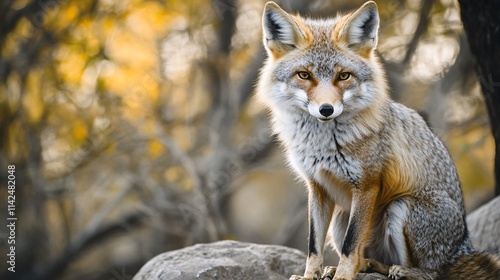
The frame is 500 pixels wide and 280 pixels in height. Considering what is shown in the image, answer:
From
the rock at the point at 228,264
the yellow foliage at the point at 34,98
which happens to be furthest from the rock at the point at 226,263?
the yellow foliage at the point at 34,98

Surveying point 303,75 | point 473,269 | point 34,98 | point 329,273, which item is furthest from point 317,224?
point 34,98

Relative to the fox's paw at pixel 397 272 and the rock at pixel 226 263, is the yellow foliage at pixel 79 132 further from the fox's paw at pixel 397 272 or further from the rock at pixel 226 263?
the fox's paw at pixel 397 272

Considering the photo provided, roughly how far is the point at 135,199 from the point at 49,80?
3213mm

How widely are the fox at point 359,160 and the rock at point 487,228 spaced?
1.66m

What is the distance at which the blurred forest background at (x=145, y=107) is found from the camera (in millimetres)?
14844

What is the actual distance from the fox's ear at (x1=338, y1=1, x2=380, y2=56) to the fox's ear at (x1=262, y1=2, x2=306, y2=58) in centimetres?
39

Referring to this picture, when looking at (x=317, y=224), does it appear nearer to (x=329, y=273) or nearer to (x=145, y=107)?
(x=329, y=273)

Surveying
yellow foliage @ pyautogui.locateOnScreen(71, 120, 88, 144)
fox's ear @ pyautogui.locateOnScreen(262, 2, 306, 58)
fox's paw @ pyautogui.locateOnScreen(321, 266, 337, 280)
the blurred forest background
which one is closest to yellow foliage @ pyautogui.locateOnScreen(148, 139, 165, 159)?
the blurred forest background

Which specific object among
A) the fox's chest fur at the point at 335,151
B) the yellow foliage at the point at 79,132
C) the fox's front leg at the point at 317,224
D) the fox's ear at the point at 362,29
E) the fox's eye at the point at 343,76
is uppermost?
the fox's ear at the point at 362,29

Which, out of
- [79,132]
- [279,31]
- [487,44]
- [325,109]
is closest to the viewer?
[325,109]

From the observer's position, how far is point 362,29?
6297 mm

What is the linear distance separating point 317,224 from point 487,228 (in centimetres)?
288

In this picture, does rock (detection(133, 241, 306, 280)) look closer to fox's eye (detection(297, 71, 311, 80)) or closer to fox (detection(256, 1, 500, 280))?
fox (detection(256, 1, 500, 280))

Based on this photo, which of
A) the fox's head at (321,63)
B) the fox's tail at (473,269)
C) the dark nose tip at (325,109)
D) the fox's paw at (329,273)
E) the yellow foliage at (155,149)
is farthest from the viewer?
the yellow foliage at (155,149)
